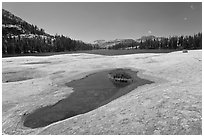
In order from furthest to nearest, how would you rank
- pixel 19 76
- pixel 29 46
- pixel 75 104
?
1. pixel 29 46
2. pixel 19 76
3. pixel 75 104

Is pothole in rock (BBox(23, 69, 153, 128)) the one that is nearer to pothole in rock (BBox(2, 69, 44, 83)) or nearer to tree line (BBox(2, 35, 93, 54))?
pothole in rock (BBox(2, 69, 44, 83))

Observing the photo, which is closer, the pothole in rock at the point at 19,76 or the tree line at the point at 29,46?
the pothole in rock at the point at 19,76

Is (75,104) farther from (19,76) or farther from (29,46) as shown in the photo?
(29,46)

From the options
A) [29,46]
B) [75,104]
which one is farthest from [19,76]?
[29,46]

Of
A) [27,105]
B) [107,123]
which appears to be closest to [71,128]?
[107,123]

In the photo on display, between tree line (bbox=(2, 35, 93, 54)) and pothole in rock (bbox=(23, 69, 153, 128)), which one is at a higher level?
tree line (bbox=(2, 35, 93, 54))

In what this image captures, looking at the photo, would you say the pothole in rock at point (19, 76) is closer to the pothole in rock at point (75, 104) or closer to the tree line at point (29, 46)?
the pothole in rock at point (75, 104)

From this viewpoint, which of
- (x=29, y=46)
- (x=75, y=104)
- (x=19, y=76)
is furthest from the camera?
(x=29, y=46)

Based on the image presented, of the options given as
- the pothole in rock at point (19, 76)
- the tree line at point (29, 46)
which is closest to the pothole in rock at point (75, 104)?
the pothole in rock at point (19, 76)

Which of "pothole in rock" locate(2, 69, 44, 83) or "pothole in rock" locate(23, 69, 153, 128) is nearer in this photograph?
"pothole in rock" locate(23, 69, 153, 128)

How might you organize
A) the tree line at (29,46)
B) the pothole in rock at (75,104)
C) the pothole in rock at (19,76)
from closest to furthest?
the pothole in rock at (75,104)
the pothole in rock at (19,76)
the tree line at (29,46)

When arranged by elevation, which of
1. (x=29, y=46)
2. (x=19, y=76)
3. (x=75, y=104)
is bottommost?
(x=75, y=104)

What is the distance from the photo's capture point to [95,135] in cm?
742

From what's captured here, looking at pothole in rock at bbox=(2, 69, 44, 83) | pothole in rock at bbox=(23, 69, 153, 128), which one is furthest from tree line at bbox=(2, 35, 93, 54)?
pothole in rock at bbox=(23, 69, 153, 128)
